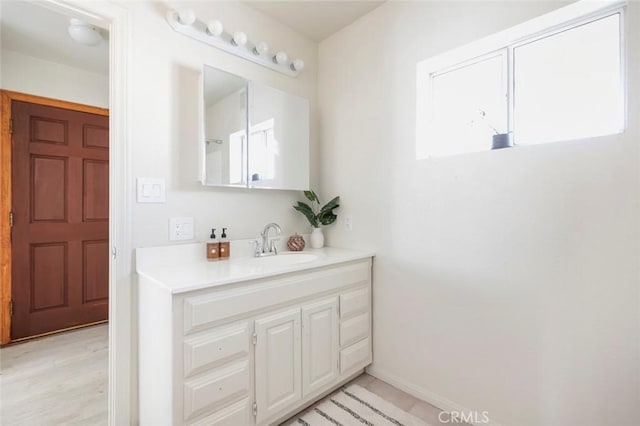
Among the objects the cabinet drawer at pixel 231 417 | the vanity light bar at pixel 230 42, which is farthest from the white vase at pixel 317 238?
the vanity light bar at pixel 230 42

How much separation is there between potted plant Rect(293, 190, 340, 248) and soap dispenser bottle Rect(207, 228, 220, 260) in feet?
2.24

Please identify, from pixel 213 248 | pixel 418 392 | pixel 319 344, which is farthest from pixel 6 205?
pixel 418 392

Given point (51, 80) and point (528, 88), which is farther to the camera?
point (51, 80)

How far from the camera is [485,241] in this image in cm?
151

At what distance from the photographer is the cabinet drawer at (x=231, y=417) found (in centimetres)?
121

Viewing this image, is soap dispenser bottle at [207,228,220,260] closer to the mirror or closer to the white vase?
the mirror

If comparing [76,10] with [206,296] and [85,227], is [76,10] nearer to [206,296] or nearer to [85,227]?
[206,296]

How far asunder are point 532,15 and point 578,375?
1646mm

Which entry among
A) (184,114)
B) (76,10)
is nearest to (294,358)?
(184,114)

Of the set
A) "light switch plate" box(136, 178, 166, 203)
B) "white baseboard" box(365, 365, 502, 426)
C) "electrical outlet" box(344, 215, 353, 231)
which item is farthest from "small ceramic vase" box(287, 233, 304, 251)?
"white baseboard" box(365, 365, 502, 426)

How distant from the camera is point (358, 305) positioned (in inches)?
74.1

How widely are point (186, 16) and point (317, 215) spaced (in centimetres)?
144

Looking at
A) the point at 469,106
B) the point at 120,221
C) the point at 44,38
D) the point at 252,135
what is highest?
the point at 44,38

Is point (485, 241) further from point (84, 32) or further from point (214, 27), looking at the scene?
point (84, 32)
